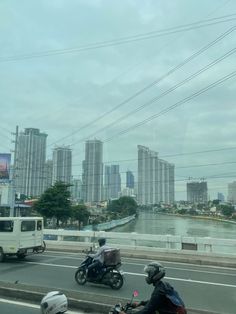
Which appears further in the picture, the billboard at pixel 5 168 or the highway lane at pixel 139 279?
the billboard at pixel 5 168

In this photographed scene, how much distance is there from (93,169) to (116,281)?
33.3m

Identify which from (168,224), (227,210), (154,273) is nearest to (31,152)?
(168,224)

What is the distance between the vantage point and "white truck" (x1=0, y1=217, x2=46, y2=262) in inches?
782

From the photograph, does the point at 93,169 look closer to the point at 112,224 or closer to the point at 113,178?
the point at 113,178

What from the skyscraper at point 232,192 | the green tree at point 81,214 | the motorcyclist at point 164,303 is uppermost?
the skyscraper at point 232,192

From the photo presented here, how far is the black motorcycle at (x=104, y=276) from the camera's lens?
13.2m

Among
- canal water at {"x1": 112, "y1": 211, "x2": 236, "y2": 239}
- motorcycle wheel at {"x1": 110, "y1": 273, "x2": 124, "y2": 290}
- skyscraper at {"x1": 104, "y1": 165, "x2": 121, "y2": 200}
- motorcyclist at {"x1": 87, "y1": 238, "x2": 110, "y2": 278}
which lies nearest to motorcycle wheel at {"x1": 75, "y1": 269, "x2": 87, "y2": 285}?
motorcyclist at {"x1": 87, "y1": 238, "x2": 110, "y2": 278}

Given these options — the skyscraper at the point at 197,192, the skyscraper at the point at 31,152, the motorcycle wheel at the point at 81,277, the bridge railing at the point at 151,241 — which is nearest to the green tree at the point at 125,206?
the skyscraper at the point at 197,192

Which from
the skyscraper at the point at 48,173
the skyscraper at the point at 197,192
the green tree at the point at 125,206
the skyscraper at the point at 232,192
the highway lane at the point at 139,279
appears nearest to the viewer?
the highway lane at the point at 139,279

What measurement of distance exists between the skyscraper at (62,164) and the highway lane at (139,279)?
26.0 m

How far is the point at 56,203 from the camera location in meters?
45.8

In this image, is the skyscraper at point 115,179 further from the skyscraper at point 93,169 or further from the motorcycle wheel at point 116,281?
the motorcycle wheel at point 116,281

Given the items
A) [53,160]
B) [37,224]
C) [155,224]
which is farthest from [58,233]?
[53,160]

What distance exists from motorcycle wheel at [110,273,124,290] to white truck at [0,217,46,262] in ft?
25.5
